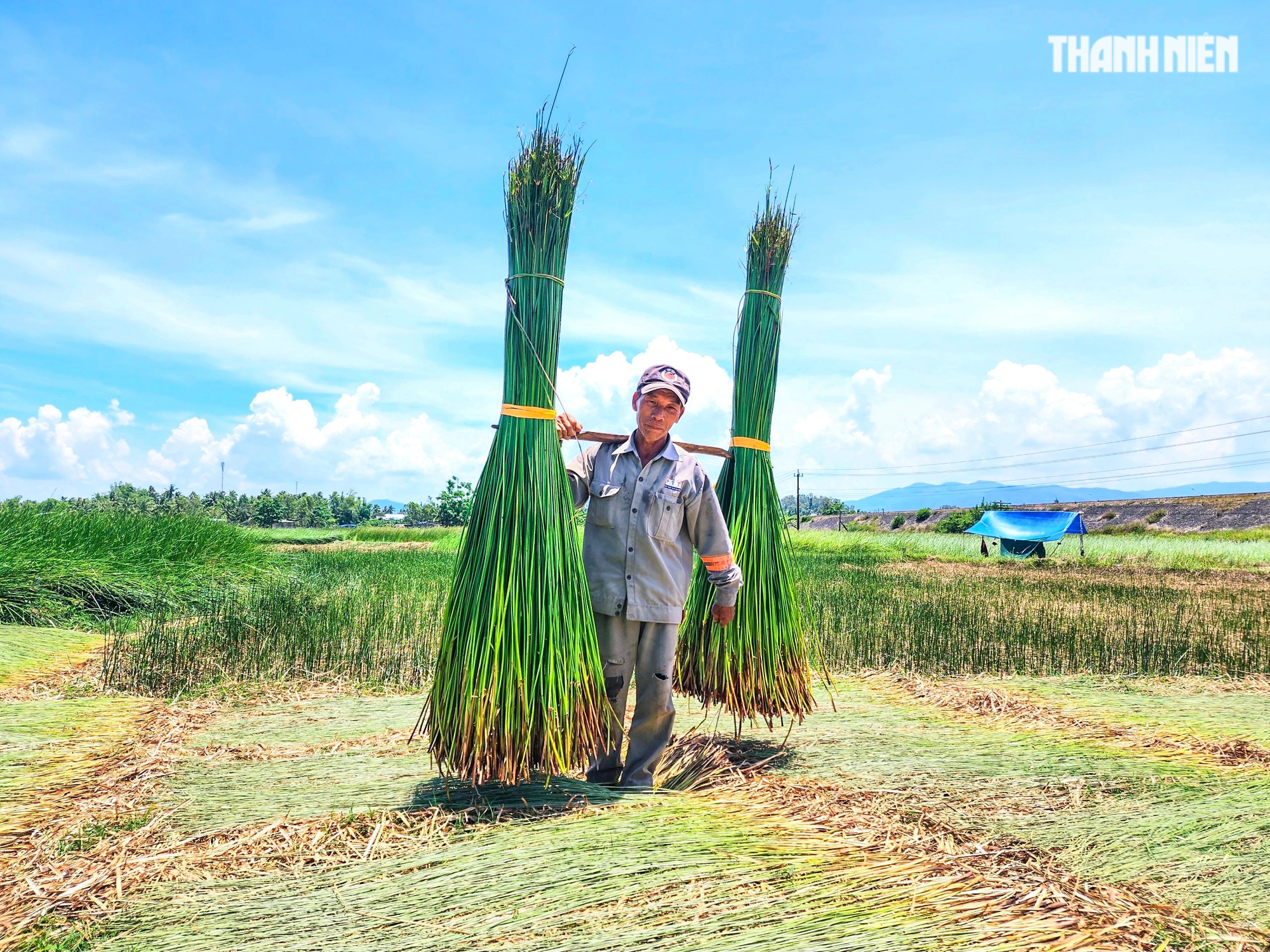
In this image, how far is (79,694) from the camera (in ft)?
18.0

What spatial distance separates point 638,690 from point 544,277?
171 cm

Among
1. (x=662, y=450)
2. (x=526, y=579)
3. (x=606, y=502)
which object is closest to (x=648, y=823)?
(x=526, y=579)

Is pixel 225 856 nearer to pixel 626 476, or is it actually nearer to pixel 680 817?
pixel 680 817

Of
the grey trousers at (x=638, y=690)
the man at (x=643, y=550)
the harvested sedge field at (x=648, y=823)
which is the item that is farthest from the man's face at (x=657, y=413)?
the harvested sedge field at (x=648, y=823)

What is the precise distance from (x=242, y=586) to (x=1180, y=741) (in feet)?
37.2

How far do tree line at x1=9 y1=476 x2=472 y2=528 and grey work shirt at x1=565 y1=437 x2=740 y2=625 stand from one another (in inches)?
1296

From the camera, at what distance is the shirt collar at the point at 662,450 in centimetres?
326

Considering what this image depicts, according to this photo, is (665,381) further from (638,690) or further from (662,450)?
(638,690)

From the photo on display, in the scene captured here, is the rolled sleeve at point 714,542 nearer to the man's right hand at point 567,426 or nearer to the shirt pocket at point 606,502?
the shirt pocket at point 606,502

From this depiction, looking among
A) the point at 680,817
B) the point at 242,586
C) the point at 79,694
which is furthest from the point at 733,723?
the point at 242,586

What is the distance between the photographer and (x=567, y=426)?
321cm

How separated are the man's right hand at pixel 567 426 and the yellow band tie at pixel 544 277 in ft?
1.73

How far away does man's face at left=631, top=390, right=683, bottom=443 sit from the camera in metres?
3.21

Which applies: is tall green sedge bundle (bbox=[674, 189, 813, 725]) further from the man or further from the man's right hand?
the man's right hand
